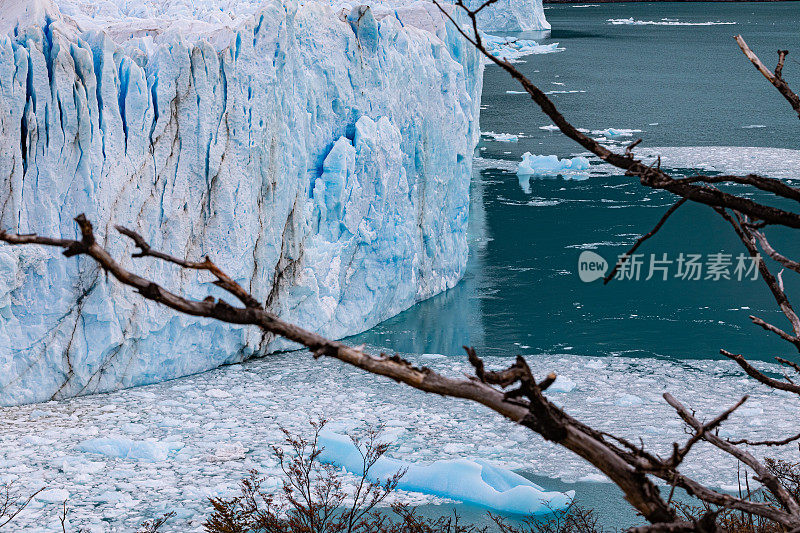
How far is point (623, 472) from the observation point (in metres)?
1.38

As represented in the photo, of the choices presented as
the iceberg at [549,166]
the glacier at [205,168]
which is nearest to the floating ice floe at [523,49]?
the iceberg at [549,166]

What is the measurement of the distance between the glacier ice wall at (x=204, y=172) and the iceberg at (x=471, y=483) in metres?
2.47

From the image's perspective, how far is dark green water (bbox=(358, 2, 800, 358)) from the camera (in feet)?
31.0

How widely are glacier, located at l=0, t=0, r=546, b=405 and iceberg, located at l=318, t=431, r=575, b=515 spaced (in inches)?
97.0

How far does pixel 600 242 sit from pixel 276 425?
698cm

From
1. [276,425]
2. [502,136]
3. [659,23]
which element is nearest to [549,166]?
[502,136]

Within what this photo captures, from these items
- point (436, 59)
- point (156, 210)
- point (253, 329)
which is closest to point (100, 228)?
point (156, 210)

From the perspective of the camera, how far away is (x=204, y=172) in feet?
25.5

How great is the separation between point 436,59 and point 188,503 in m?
6.75

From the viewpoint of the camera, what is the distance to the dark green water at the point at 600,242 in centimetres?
944

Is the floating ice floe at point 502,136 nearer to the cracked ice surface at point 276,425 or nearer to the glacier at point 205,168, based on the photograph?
the glacier at point 205,168

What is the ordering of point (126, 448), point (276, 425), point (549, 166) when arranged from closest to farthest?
point (126, 448) < point (276, 425) < point (549, 166)

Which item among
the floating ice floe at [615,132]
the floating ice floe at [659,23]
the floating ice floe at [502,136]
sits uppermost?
the floating ice floe at [659,23]

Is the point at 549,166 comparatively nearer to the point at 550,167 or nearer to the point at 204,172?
the point at 550,167
